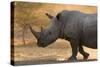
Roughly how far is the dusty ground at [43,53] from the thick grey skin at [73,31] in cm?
6

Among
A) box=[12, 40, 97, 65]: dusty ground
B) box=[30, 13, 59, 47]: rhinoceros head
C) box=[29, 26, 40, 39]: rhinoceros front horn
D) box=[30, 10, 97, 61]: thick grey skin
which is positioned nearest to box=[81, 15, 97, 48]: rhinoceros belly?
box=[30, 10, 97, 61]: thick grey skin

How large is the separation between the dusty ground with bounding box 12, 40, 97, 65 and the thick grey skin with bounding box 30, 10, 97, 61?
6 cm

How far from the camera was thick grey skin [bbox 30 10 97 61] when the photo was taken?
245cm

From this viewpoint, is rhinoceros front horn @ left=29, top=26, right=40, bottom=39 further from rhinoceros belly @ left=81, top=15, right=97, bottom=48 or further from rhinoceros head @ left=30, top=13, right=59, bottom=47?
rhinoceros belly @ left=81, top=15, right=97, bottom=48

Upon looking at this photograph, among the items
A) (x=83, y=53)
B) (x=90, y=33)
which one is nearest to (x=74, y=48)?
(x=83, y=53)

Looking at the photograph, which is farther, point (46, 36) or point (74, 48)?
point (74, 48)

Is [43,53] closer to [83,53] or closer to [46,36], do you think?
[46,36]

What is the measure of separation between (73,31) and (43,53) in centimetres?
48

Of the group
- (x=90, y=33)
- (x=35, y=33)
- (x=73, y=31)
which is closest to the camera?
(x=35, y=33)

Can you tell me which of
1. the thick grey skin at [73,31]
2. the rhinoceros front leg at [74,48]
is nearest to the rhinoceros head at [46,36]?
the thick grey skin at [73,31]

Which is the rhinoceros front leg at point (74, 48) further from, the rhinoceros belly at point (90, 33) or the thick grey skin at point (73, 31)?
the rhinoceros belly at point (90, 33)

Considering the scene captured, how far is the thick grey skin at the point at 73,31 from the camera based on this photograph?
2.45m

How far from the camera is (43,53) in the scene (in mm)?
2396
